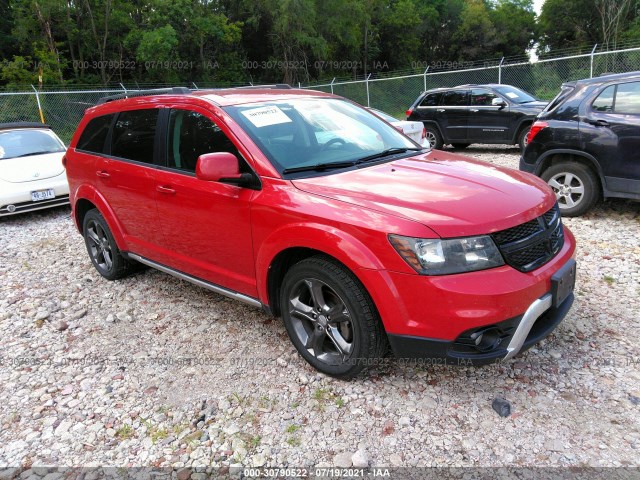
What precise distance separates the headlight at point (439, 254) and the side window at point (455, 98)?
9692 millimetres

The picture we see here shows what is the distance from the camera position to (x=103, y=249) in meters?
4.95

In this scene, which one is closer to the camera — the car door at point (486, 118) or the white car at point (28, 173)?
the white car at point (28, 173)

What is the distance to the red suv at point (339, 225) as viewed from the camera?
250 cm

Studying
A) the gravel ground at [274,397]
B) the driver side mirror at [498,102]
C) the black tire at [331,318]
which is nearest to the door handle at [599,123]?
the gravel ground at [274,397]

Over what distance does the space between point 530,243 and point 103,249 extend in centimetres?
412

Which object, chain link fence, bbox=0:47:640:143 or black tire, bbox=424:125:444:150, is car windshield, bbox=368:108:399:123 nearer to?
black tire, bbox=424:125:444:150

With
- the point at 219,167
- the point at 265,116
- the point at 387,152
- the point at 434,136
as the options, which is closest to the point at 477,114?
the point at 434,136

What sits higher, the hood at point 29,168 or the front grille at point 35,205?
the hood at point 29,168

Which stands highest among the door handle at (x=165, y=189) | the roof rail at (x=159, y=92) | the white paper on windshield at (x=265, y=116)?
the roof rail at (x=159, y=92)

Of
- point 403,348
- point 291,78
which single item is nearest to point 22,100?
point 403,348

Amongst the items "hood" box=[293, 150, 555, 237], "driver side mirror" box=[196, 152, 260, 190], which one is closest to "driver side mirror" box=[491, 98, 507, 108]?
"hood" box=[293, 150, 555, 237]

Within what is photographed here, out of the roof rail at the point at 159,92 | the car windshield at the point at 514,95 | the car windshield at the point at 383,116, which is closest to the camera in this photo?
the roof rail at the point at 159,92

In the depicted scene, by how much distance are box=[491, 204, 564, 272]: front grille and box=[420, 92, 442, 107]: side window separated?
9.53 meters

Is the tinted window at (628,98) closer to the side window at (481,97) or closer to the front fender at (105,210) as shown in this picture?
the front fender at (105,210)
